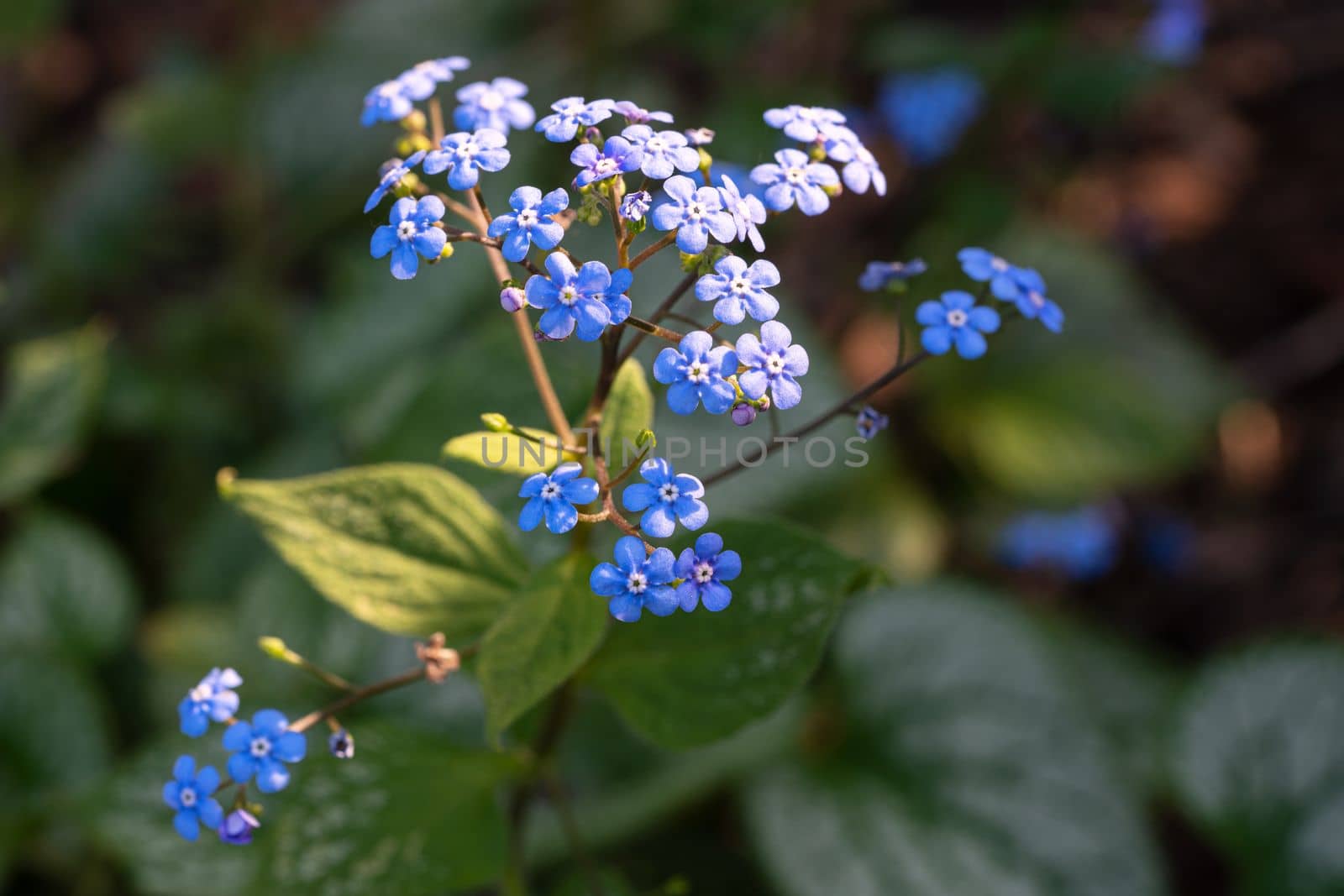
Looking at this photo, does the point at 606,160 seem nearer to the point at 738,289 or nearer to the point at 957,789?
the point at 738,289

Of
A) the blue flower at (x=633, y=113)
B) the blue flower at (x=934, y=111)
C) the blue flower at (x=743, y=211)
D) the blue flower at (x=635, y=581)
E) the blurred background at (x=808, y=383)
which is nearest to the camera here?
the blue flower at (x=635, y=581)

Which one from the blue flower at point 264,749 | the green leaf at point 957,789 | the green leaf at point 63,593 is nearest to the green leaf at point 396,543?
the blue flower at point 264,749

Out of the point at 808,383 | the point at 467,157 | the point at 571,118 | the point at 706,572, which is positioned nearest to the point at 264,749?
the point at 706,572

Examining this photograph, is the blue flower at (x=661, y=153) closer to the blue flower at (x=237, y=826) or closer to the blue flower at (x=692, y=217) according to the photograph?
the blue flower at (x=692, y=217)

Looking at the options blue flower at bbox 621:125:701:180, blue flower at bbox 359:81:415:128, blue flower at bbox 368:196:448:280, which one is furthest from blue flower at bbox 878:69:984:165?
blue flower at bbox 368:196:448:280

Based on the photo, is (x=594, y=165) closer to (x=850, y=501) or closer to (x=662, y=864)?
(x=662, y=864)

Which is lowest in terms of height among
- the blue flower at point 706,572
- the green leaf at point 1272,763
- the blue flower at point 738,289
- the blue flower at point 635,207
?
the green leaf at point 1272,763

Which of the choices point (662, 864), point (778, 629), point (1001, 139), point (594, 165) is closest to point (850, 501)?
point (662, 864)
